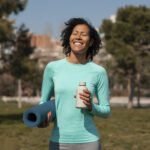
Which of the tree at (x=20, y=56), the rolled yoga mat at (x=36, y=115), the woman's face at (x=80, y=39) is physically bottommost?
the tree at (x=20, y=56)

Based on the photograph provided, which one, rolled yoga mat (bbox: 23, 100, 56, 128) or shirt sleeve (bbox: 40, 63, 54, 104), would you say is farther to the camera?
shirt sleeve (bbox: 40, 63, 54, 104)

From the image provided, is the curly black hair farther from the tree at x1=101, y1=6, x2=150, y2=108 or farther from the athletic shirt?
the tree at x1=101, y1=6, x2=150, y2=108

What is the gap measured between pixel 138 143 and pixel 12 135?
13.2 ft

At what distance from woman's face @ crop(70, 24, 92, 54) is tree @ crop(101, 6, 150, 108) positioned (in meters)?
33.1

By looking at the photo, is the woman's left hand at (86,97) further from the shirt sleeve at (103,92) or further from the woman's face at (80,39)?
the woman's face at (80,39)

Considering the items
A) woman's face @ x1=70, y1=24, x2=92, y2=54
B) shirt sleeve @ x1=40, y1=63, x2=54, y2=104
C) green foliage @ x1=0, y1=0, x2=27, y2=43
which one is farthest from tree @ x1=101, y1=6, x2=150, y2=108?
shirt sleeve @ x1=40, y1=63, x2=54, y2=104

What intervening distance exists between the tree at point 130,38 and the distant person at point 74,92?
33194 millimetres

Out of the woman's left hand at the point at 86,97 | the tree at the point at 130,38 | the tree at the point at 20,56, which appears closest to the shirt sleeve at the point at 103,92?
the woman's left hand at the point at 86,97

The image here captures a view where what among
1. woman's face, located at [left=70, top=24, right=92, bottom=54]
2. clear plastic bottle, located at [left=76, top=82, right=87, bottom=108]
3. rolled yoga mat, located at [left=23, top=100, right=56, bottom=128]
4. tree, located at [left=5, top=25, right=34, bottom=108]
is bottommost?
tree, located at [left=5, top=25, right=34, bottom=108]

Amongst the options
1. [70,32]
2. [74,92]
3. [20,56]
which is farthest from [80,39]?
[20,56]

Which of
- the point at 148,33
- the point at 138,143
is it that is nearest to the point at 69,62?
the point at 138,143

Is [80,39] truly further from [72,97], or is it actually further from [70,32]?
[72,97]

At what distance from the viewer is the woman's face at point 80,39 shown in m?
3.19

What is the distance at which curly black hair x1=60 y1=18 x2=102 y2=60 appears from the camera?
11.0 ft
